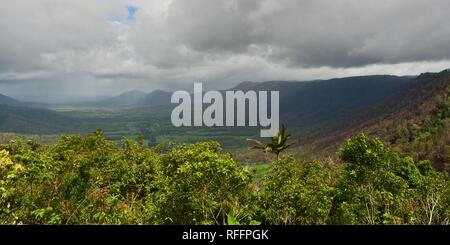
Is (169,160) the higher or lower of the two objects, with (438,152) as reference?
higher

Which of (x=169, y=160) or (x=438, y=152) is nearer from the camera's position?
(x=169, y=160)

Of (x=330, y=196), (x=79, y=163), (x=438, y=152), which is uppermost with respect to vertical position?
(x=79, y=163)

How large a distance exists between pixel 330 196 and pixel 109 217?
466 inches

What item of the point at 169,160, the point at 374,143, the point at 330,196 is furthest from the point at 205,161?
the point at 169,160

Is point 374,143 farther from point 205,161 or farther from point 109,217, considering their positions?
point 109,217

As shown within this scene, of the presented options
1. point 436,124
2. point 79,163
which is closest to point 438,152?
point 436,124

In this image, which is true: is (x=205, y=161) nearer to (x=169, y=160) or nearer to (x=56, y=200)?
(x=56, y=200)
